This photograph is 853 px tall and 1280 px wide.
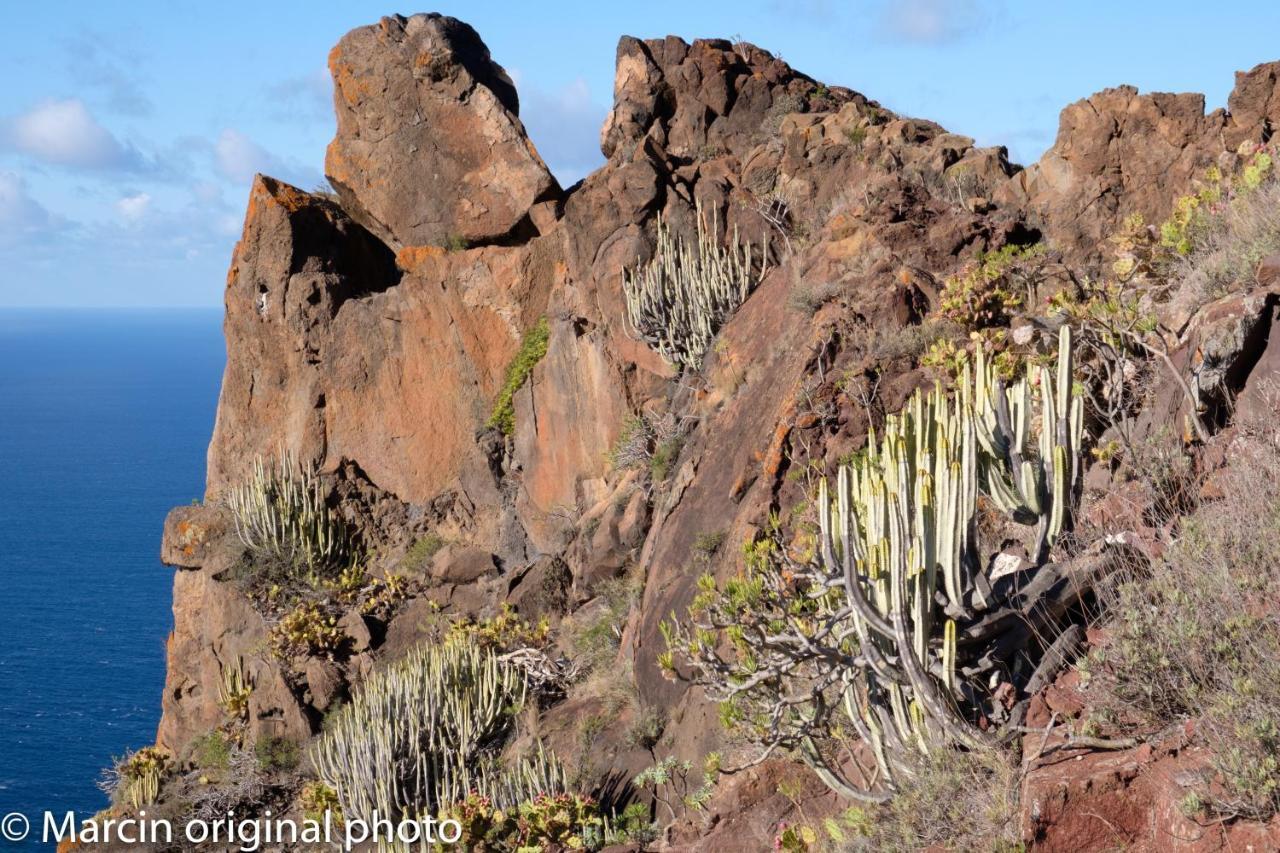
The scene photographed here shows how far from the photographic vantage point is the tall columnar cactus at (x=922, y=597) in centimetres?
568

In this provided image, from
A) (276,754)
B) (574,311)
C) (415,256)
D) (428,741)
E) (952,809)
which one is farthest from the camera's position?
(415,256)

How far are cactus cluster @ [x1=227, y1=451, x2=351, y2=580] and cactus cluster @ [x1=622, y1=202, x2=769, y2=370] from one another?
5.15 metres

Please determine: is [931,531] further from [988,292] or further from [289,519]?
[289,519]

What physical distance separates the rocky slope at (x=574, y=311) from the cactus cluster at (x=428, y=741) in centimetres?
84

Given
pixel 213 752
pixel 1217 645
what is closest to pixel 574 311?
pixel 213 752

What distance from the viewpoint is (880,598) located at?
5750 millimetres

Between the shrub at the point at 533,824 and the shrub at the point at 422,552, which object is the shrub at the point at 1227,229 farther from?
the shrub at the point at 422,552

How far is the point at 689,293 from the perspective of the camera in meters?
13.4

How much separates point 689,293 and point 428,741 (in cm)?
545

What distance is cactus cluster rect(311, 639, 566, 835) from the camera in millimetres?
11195

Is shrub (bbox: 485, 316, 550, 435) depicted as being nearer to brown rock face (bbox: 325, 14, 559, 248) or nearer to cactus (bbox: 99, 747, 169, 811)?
brown rock face (bbox: 325, 14, 559, 248)

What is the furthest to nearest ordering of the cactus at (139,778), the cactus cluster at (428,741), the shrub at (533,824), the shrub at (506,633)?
the cactus at (139,778) < the shrub at (506,633) < the cactus cluster at (428,741) < the shrub at (533,824)

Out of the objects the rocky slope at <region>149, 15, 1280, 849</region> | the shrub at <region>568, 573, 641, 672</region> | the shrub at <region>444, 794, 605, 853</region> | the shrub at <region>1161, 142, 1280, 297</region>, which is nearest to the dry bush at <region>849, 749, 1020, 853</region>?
the rocky slope at <region>149, 15, 1280, 849</region>

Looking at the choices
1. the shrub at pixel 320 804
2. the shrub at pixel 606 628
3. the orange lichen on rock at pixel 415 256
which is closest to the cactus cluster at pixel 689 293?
the shrub at pixel 606 628
